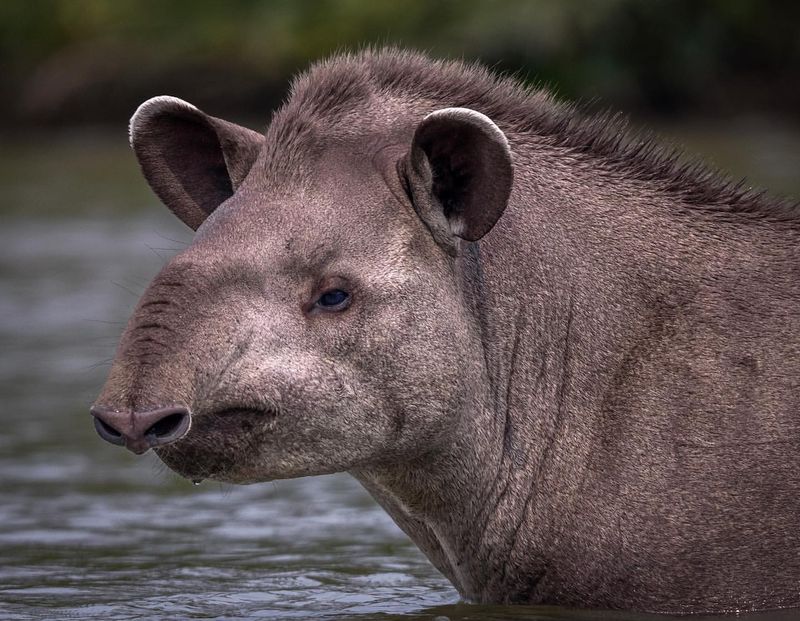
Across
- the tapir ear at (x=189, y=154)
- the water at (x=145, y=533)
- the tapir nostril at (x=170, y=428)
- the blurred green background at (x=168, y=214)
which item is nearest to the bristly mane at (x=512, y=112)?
the tapir ear at (x=189, y=154)

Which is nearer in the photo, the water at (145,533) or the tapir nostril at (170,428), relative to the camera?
the tapir nostril at (170,428)

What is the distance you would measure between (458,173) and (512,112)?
2.15 feet

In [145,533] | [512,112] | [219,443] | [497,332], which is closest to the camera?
[219,443]

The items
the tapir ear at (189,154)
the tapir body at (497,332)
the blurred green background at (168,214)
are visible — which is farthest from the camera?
the blurred green background at (168,214)

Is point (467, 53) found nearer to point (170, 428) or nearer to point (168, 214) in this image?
point (168, 214)

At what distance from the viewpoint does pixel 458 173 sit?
280 inches

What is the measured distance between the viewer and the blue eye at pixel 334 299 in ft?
22.6

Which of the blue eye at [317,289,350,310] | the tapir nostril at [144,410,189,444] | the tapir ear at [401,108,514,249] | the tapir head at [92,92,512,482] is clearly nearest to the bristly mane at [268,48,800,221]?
the tapir head at [92,92,512,482]

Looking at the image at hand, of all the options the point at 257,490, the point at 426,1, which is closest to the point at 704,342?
the point at 257,490

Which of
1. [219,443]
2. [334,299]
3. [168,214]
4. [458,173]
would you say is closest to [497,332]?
[458,173]

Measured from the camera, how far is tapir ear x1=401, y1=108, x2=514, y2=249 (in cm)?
693

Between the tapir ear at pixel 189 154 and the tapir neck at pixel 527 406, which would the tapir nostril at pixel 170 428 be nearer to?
the tapir neck at pixel 527 406

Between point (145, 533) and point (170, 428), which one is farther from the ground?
point (145, 533)

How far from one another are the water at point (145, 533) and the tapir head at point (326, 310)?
795 mm
